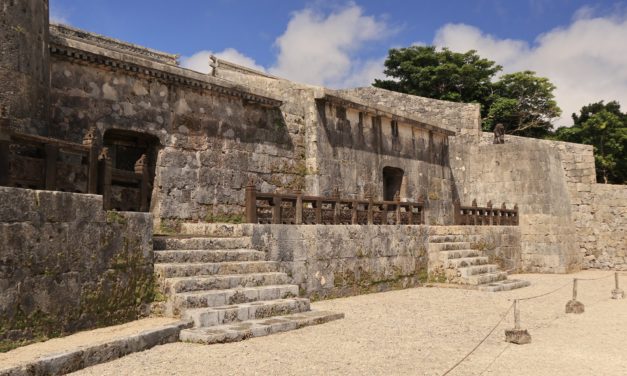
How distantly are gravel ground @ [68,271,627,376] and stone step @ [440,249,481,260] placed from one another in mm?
2973

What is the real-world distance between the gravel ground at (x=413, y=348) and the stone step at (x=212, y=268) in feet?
4.06

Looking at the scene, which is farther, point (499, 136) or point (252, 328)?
point (499, 136)

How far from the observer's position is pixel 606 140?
27812 millimetres

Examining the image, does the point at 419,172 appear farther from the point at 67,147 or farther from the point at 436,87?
the point at 436,87

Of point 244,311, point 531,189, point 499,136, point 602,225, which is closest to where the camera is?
point 244,311

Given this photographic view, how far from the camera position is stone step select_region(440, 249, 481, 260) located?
39.8ft

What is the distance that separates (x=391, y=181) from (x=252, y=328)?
11.1 m

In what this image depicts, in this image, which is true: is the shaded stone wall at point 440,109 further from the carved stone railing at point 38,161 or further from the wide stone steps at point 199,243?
the carved stone railing at point 38,161

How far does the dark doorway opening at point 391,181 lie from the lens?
16188mm

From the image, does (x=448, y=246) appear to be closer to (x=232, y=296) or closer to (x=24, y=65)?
(x=232, y=296)

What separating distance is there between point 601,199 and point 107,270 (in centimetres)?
1765

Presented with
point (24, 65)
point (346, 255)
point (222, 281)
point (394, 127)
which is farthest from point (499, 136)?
point (24, 65)

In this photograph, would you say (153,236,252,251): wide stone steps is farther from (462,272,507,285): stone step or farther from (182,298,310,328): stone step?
(462,272,507,285): stone step

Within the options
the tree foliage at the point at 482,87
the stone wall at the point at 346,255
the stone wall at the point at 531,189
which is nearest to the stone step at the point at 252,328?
the stone wall at the point at 346,255
